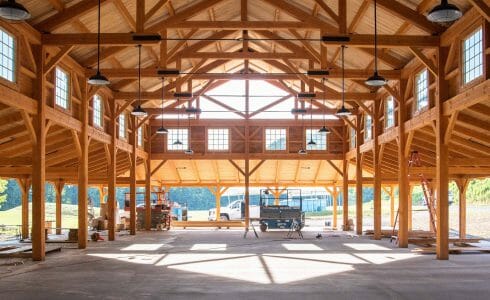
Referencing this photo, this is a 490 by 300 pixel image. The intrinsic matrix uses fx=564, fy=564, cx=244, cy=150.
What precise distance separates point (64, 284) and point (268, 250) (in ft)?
28.9

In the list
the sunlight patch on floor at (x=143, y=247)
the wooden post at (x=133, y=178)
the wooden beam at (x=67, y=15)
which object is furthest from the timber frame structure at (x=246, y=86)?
the sunlight patch on floor at (x=143, y=247)

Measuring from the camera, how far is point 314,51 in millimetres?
22328

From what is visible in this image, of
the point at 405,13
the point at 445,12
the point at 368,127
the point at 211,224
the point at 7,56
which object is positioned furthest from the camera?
the point at 211,224

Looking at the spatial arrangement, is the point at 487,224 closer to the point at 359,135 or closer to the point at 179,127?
the point at 359,135

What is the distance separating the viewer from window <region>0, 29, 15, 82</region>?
556 inches

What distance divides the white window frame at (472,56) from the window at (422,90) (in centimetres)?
309

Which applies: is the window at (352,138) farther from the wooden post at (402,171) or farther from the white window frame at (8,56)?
the white window frame at (8,56)

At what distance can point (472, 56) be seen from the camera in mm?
14906

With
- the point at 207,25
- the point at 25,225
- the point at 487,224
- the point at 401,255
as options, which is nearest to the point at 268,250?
the point at 401,255

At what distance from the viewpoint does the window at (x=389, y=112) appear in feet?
75.0

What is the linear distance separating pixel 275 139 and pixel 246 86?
3.57 m

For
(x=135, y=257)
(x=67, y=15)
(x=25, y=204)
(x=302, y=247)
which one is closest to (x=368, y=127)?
(x=302, y=247)

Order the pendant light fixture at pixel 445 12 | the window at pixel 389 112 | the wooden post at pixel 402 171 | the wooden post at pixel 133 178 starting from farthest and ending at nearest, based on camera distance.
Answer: the wooden post at pixel 133 178
the window at pixel 389 112
the wooden post at pixel 402 171
the pendant light fixture at pixel 445 12

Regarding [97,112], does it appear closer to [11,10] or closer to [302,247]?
[302,247]
